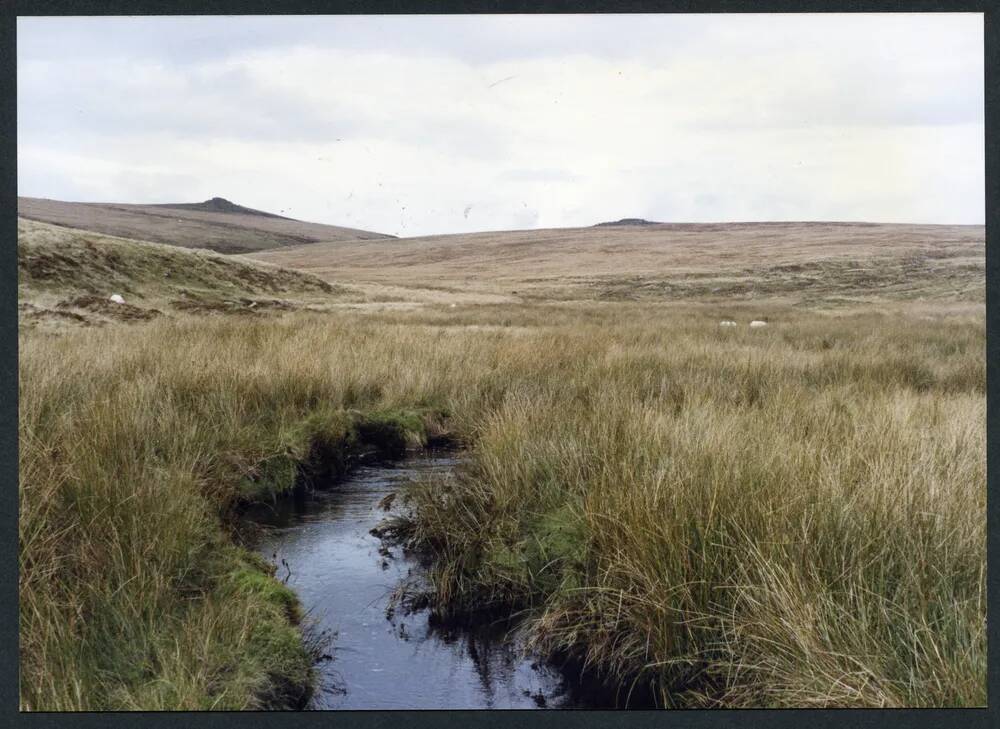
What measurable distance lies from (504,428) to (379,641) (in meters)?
1.65

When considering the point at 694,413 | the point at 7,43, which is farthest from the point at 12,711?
the point at 694,413

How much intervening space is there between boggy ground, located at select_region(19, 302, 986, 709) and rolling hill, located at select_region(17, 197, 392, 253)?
3079 millimetres

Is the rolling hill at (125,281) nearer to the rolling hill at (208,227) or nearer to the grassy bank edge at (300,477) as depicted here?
the rolling hill at (208,227)

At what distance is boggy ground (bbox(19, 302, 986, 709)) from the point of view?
110 inches

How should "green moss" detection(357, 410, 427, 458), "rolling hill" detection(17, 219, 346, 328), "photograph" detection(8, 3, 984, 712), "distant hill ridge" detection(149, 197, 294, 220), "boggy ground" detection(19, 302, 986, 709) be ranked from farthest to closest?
"distant hill ridge" detection(149, 197, 294, 220) → "rolling hill" detection(17, 219, 346, 328) → "green moss" detection(357, 410, 427, 458) → "photograph" detection(8, 3, 984, 712) → "boggy ground" detection(19, 302, 986, 709)

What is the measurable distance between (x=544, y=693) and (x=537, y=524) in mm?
1022

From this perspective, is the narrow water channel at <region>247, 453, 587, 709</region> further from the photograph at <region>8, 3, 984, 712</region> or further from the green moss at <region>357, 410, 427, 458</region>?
the green moss at <region>357, 410, 427, 458</region>

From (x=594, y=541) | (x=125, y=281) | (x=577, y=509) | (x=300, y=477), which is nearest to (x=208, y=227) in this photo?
(x=125, y=281)

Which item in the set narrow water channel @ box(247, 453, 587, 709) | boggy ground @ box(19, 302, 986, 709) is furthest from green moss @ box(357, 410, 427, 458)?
narrow water channel @ box(247, 453, 587, 709)

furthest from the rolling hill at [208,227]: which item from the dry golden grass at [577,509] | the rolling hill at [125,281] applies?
the dry golden grass at [577,509]

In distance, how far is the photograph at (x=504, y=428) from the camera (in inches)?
116

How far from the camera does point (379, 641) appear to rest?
11.5 feet

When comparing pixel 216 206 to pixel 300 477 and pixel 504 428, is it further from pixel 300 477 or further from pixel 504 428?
pixel 504 428

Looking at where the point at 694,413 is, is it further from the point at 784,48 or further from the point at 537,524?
the point at 784,48
